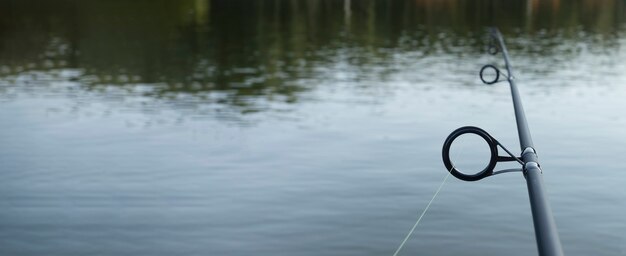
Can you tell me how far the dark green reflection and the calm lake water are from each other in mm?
281

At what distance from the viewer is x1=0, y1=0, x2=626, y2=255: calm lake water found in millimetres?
12914

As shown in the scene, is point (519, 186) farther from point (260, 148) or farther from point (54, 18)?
point (54, 18)

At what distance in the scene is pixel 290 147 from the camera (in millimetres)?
19359

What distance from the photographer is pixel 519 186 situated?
15.6 metres

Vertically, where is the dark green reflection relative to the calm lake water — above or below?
above

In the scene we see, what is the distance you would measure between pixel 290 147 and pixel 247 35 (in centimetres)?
3658

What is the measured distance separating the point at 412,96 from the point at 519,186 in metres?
12.1

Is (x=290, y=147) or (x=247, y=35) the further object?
(x=247, y=35)

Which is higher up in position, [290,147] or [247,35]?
[247,35]

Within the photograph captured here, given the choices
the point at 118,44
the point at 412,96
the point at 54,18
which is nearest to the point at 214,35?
the point at 118,44

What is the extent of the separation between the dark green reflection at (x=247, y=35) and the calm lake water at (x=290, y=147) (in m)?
0.28

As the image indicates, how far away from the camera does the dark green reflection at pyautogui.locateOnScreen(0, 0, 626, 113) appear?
33.3 m

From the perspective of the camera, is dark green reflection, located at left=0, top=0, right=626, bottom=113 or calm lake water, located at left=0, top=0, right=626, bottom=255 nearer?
calm lake water, located at left=0, top=0, right=626, bottom=255

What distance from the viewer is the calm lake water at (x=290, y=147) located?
1291 centimetres
